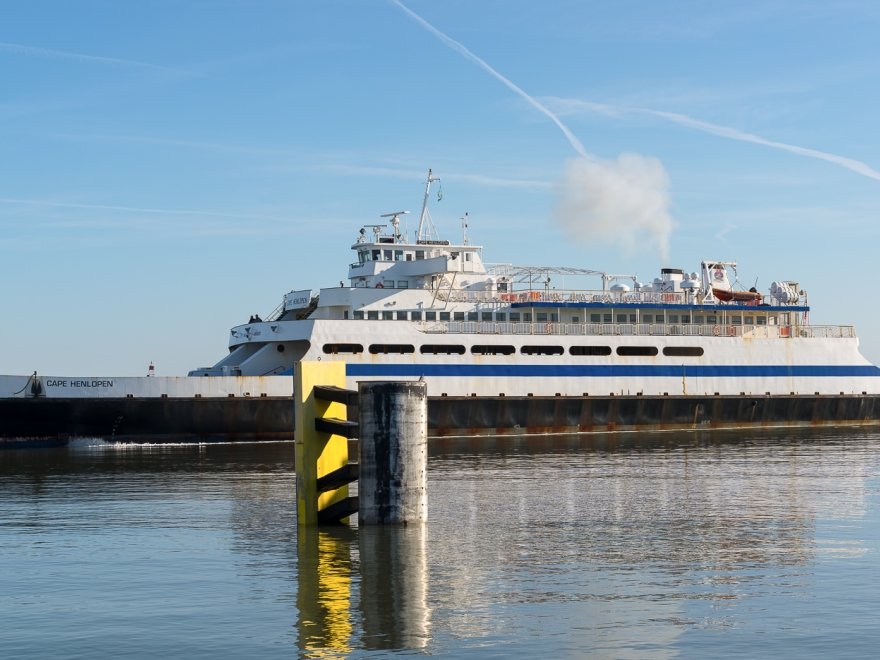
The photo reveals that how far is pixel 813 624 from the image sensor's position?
34.7ft

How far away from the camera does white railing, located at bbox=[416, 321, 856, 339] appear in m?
43.3

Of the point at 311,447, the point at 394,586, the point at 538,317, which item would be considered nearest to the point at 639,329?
the point at 538,317

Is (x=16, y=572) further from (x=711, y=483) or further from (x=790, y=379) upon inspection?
(x=790, y=379)

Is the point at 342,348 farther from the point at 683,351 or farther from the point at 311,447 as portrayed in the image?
the point at 311,447

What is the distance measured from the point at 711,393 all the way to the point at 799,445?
414 inches

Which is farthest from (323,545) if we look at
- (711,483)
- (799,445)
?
(799,445)

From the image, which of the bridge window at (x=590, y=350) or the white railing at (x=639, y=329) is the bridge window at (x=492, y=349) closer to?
the white railing at (x=639, y=329)

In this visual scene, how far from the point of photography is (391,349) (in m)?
42.0

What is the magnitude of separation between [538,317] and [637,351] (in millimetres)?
4199

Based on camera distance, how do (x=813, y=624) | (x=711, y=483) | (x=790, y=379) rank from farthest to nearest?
1. (x=790, y=379)
2. (x=711, y=483)
3. (x=813, y=624)

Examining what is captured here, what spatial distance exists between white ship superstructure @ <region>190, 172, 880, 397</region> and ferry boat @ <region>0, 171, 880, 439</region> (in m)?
0.06

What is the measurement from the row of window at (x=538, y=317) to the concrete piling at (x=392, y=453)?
2625 cm

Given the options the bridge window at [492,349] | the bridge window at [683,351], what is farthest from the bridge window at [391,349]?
the bridge window at [683,351]

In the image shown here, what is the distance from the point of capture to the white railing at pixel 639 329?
43344mm
